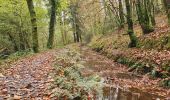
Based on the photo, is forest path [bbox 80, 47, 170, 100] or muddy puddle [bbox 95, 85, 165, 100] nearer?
muddy puddle [bbox 95, 85, 165, 100]

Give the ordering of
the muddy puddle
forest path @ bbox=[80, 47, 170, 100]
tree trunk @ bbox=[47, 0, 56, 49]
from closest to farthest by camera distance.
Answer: the muddy puddle → forest path @ bbox=[80, 47, 170, 100] → tree trunk @ bbox=[47, 0, 56, 49]

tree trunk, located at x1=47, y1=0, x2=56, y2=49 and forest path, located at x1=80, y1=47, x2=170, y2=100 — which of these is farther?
tree trunk, located at x1=47, y1=0, x2=56, y2=49

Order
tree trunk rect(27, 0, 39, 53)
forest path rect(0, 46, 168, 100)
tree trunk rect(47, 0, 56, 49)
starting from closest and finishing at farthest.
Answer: forest path rect(0, 46, 168, 100) → tree trunk rect(27, 0, 39, 53) → tree trunk rect(47, 0, 56, 49)

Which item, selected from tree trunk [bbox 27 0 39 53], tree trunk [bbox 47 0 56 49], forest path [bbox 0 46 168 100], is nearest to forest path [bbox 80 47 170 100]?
forest path [bbox 0 46 168 100]

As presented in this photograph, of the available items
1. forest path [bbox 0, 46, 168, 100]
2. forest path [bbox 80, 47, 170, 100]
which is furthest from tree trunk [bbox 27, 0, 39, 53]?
forest path [bbox 80, 47, 170, 100]

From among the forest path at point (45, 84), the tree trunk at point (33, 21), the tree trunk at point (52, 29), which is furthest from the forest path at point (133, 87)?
the tree trunk at point (52, 29)

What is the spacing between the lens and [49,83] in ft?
22.2

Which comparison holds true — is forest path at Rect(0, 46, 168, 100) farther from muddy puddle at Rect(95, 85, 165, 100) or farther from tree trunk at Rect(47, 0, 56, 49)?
tree trunk at Rect(47, 0, 56, 49)

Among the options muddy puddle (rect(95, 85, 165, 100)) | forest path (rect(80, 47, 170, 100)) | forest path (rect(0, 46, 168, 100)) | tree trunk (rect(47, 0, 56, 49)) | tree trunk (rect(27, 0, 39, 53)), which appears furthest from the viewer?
tree trunk (rect(47, 0, 56, 49))

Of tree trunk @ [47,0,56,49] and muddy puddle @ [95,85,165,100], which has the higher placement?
tree trunk @ [47,0,56,49]

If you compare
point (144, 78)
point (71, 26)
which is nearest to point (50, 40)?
point (144, 78)

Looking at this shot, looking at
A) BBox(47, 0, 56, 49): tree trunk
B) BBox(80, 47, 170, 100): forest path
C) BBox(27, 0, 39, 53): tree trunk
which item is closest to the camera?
BBox(80, 47, 170, 100): forest path

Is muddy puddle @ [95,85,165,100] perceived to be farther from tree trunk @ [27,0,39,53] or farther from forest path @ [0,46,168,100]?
tree trunk @ [27,0,39,53]

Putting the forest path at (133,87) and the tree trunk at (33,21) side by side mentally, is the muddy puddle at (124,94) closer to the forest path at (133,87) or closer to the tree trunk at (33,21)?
the forest path at (133,87)
